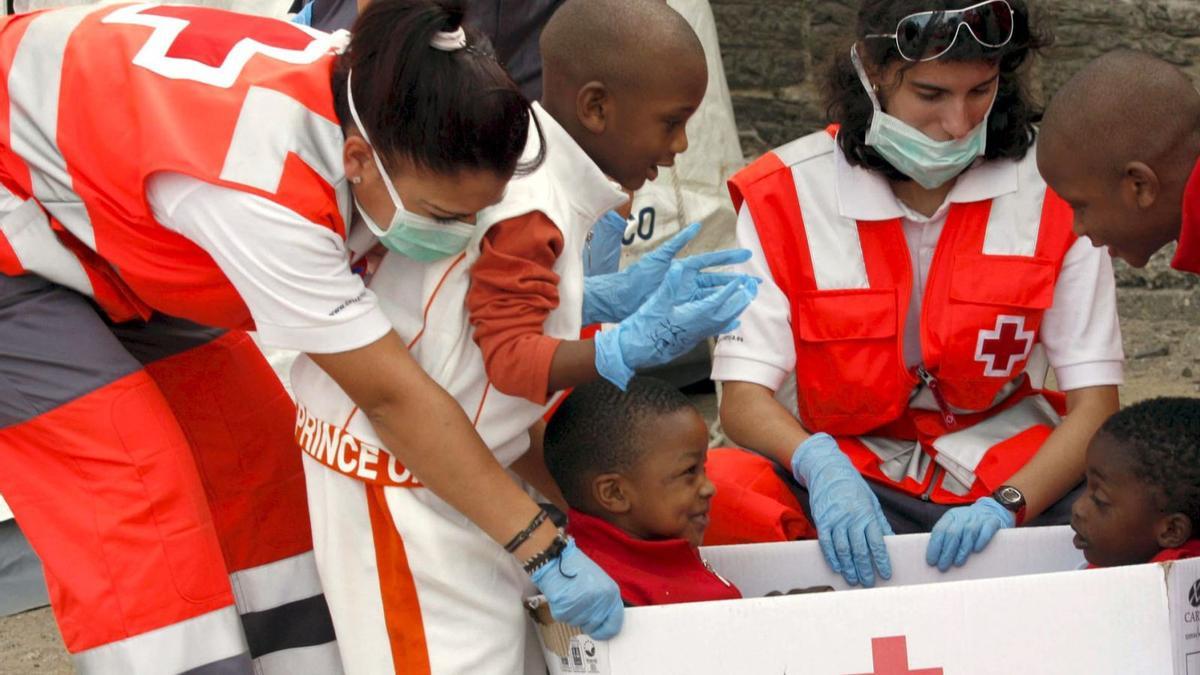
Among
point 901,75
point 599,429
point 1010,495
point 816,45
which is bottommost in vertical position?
point 816,45

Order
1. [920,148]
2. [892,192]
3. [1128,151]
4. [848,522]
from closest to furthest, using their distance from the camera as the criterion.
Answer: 1. [1128,151]
2. [848,522]
3. [920,148]
4. [892,192]

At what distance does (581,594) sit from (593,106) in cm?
70

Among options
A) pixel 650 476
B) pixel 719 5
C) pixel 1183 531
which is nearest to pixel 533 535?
pixel 650 476

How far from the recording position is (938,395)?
2.68 meters

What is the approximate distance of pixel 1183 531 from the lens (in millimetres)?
2258

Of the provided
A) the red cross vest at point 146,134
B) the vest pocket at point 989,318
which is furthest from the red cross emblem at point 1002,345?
the red cross vest at point 146,134

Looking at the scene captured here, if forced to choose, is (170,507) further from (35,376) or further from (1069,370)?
(1069,370)

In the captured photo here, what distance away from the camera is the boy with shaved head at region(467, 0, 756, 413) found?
199 centimetres

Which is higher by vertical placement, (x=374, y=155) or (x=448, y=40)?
(x=448, y=40)

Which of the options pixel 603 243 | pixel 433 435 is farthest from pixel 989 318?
pixel 433 435

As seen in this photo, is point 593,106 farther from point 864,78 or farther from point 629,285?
point 864,78

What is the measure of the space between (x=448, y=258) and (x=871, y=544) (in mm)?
784

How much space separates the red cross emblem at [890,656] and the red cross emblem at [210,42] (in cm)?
103

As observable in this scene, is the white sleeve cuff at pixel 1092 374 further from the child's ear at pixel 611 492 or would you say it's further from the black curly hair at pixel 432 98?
the black curly hair at pixel 432 98
